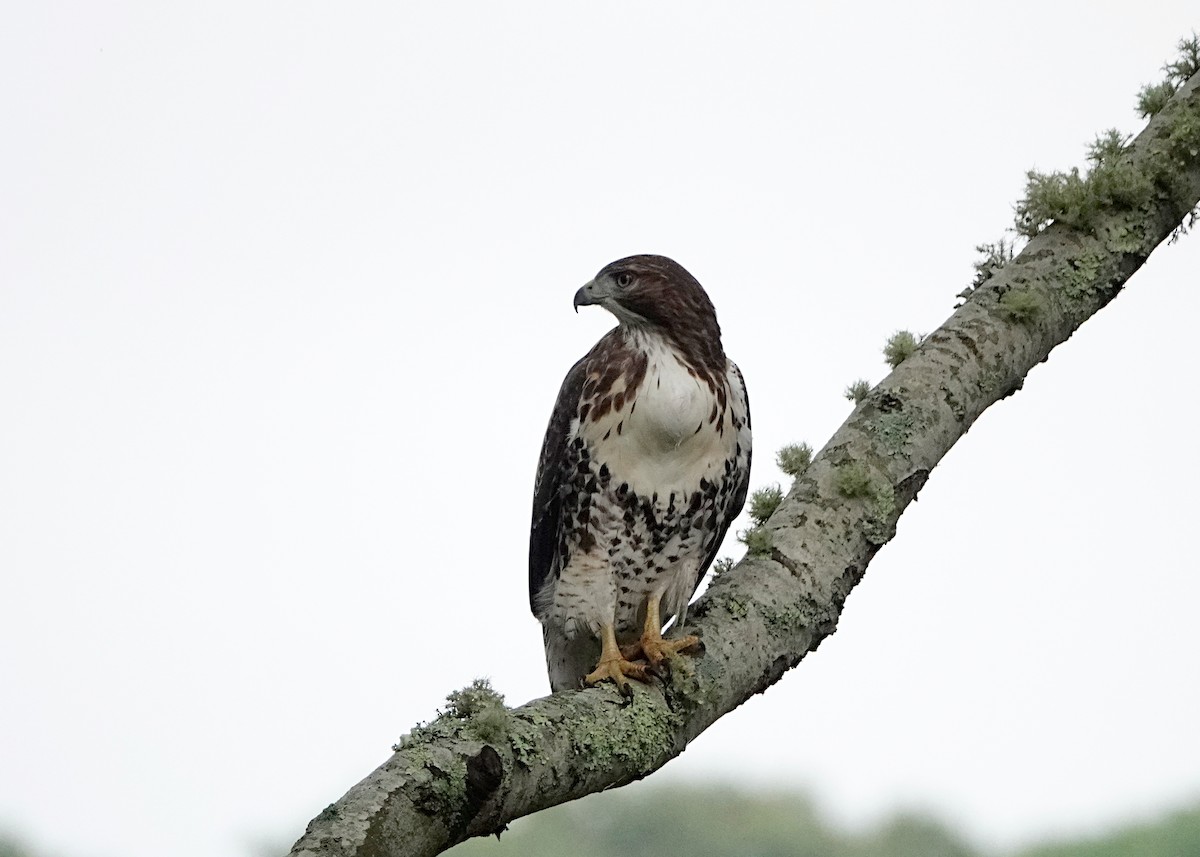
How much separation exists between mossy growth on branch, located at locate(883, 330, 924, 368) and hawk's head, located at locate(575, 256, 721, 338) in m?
0.63

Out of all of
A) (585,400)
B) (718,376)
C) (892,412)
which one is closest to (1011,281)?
(892,412)

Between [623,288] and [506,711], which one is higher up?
[623,288]

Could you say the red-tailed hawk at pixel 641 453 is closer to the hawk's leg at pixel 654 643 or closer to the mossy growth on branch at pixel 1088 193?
the hawk's leg at pixel 654 643

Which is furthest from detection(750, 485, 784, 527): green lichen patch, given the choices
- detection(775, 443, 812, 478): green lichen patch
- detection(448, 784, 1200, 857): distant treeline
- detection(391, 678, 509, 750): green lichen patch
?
detection(448, 784, 1200, 857): distant treeline

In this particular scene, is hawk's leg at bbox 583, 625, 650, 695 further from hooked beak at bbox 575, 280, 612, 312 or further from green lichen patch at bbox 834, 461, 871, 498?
hooked beak at bbox 575, 280, 612, 312

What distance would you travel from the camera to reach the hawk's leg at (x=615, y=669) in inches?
155

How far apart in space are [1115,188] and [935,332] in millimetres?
709

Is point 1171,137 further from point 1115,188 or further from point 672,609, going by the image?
point 672,609

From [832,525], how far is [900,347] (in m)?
0.73

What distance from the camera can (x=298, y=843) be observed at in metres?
2.63

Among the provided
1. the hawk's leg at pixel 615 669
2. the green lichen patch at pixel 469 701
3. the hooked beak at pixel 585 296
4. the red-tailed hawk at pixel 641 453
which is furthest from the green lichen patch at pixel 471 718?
the hooked beak at pixel 585 296

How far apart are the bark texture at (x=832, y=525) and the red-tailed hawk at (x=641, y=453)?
19.9 inches

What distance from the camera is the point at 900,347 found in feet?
15.0

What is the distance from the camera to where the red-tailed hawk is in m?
4.69
